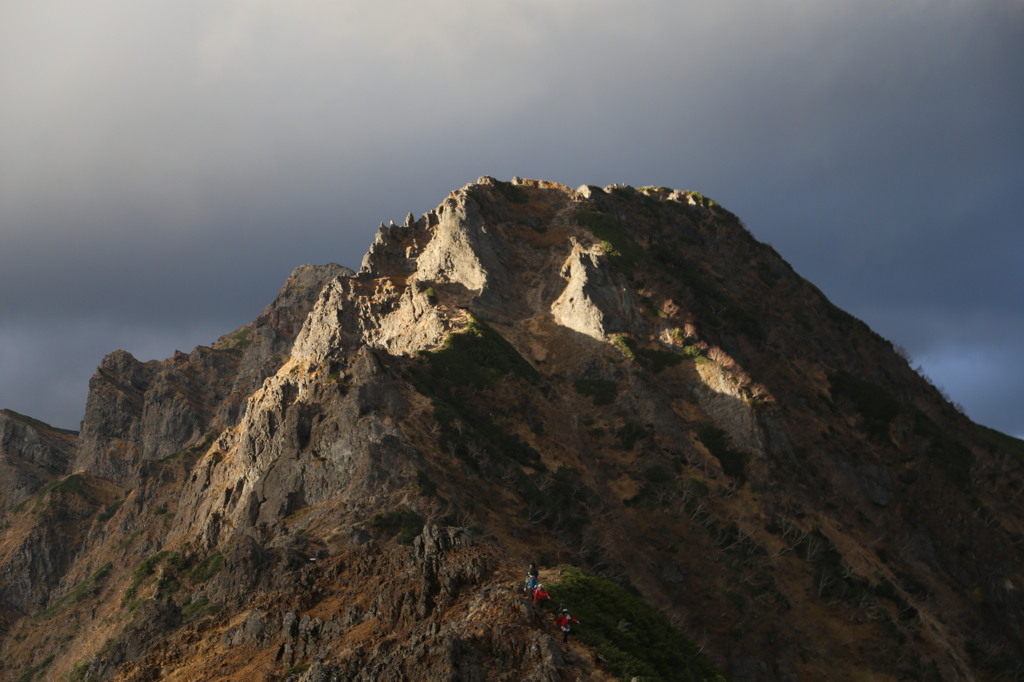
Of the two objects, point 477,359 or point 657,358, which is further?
point 657,358

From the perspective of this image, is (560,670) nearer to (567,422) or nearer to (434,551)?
(434,551)

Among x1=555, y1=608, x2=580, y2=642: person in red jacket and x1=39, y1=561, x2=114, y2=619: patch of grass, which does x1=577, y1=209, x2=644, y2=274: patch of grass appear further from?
x1=39, y1=561, x2=114, y2=619: patch of grass

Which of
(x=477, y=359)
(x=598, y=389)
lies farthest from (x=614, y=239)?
(x=477, y=359)

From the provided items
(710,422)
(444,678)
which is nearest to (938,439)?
(710,422)

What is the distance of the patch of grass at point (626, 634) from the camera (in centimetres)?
2902

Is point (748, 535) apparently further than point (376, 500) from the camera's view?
Yes

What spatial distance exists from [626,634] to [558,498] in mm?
34496

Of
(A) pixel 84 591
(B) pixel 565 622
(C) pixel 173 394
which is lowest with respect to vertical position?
(A) pixel 84 591

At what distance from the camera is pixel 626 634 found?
32531 mm

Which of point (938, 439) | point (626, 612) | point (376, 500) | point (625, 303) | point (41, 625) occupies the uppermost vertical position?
point (625, 303)

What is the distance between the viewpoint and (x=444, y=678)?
2564 centimetres

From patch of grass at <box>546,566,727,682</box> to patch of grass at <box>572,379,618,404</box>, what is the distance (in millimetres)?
46839

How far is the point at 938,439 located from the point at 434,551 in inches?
3165

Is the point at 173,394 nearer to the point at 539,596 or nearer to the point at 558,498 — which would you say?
the point at 558,498
